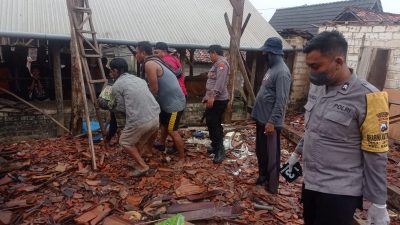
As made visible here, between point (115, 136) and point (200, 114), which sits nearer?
point (115, 136)

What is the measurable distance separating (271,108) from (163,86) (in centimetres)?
178

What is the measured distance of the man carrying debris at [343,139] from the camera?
1.88 m

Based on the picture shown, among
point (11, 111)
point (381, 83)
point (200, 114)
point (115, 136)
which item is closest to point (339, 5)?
point (381, 83)

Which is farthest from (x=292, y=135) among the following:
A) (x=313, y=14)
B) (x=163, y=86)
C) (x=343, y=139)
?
(x=313, y=14)

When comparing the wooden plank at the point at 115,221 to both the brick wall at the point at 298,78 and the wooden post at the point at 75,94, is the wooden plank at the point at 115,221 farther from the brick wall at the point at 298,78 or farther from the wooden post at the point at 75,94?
the brick wall at the point at 298,78

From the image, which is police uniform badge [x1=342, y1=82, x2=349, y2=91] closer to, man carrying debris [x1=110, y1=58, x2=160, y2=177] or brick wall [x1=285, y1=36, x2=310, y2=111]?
man carrying debris [x1=110, y1=58, x2=160, y2=177]

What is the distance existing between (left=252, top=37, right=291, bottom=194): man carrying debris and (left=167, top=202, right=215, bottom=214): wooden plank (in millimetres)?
1009

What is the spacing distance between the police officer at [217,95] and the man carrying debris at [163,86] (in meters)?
0.58

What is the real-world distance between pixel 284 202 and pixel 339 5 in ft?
49.2

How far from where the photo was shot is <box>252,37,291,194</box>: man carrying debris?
12.7 ft

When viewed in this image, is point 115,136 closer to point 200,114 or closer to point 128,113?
point 128,113

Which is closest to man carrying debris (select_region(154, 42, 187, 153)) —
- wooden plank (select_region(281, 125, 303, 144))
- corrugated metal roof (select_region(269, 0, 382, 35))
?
wooden plank (select_region(281, 125, 303, 144))

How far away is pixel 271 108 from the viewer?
13.3 ft

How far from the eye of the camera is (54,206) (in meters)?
3.82
